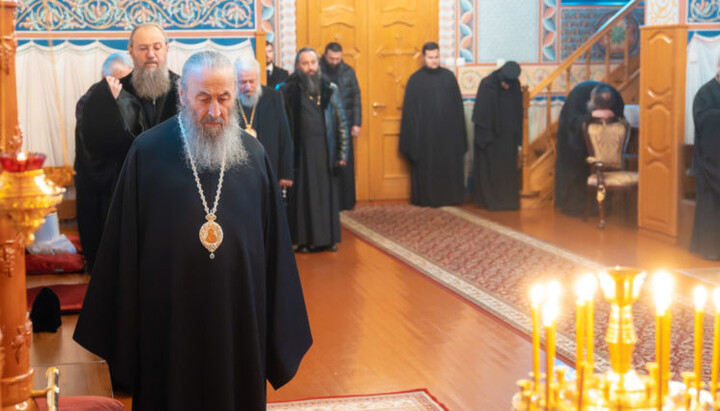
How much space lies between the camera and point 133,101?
466 centimetres

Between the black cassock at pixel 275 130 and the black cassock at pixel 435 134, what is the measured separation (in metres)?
3.99

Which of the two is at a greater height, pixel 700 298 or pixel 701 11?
pixel 701 11

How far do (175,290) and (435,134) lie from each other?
8.35 m

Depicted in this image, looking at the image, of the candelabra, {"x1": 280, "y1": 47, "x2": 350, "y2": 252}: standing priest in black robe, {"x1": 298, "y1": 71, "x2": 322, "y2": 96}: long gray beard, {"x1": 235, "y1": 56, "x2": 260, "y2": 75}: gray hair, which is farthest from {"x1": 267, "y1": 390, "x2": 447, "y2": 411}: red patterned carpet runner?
{"x1": 298, "y1": 71, "x2": 322, "y2": 96}: long gray beard

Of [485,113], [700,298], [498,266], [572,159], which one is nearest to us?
[700,298]

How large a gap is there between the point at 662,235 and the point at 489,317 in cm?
333

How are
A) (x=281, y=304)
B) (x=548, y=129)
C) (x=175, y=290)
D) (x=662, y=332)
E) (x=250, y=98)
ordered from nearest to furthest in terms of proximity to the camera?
(x=662, y=332)
(x=175, y=290)
(x=281, y=304)
(x=250, y=98)
(x=548, y=129)

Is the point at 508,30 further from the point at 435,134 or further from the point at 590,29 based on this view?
the point at 435,134

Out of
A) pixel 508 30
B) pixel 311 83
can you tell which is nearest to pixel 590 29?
pixel 508 30

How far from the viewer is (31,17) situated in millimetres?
8312

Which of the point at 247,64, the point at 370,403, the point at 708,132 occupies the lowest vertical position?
the point at 370,403

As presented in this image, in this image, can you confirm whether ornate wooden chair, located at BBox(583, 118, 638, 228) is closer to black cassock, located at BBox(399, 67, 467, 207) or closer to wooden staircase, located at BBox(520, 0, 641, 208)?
wooden staircase, located at BBox(520, 0, 641, 208)

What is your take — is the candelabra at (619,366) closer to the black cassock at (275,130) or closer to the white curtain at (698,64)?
the black cassock at (275,130)

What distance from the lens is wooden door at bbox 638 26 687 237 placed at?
8242mm
